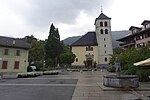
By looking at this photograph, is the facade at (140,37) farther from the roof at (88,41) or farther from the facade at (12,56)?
the facade at (12,56)

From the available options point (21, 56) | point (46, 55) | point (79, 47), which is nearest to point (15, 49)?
point (21, 56)

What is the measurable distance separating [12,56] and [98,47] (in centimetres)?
3393

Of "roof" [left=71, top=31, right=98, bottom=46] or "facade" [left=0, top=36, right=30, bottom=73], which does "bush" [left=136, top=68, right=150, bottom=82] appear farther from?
"roof" [left=71, top=31, right=98, bottom=46]

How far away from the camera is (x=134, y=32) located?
166ft

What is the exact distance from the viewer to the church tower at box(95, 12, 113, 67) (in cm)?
6388

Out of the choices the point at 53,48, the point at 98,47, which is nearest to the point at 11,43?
the point at 53,48

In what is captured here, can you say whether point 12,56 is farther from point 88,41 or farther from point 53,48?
point 88,41

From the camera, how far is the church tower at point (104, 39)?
63875mm

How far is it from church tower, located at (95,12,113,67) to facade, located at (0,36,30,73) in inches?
1186

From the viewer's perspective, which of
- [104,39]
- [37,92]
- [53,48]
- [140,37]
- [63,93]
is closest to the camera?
[63,93]

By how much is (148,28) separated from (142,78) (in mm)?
26524

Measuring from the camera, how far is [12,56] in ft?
132

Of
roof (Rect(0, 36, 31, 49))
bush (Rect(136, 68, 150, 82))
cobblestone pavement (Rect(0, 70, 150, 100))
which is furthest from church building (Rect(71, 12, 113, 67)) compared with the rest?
cobblestone pavement (Rect(0, 70, 150, 100))

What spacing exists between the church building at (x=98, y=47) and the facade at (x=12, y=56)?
2772 cm
